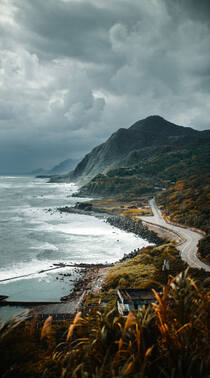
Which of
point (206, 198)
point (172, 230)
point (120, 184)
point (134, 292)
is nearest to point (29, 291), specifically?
point (134, 292)

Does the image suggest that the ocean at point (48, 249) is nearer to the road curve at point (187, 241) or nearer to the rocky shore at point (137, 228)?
the rocky shore at point (137, 228)

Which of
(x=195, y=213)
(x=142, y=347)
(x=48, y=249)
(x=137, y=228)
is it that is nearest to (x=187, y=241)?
(x=195, y=213)

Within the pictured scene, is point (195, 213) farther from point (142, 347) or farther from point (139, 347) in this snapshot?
point (139, 347)

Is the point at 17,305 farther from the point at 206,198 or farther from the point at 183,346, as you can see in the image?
the point at 206,198

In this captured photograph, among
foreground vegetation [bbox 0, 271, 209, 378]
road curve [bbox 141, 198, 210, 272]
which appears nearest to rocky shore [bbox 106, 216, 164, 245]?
road curve [bbox 141, 198, 210, 272]

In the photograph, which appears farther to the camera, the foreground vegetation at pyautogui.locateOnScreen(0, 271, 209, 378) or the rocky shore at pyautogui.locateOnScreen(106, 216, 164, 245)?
the rocky shore at pyautogui.locateOnScreen(106, 216, 164, 245)

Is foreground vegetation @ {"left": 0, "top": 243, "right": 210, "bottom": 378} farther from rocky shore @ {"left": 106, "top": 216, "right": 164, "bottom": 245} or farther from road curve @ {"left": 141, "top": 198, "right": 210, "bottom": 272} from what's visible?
rocky shore @ {"left": 106, "top": 216, "right": 164, "bottom": 245}

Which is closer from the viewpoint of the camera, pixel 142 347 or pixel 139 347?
pixel 139 347
